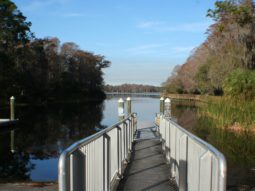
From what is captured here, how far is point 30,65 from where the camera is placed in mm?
52781

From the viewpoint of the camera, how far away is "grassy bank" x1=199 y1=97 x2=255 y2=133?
1875 centimetres

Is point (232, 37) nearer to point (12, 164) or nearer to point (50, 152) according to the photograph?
point (50, 152)

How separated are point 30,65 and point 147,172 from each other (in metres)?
47.1

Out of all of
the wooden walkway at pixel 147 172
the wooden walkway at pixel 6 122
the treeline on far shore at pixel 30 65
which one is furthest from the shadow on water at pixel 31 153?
the treeline on far shore at pixel 30 65

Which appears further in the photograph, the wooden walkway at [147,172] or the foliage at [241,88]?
the foliage at [241,88]

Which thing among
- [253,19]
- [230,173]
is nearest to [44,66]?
[253,19]

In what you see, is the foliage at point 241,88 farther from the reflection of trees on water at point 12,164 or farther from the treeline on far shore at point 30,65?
the treeline on far shore at point 30,65

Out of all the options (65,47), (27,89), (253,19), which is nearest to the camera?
(253,19)

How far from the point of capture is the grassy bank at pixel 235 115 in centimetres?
1875

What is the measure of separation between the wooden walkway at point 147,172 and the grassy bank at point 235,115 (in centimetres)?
857

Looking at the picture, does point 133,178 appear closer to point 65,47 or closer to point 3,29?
point 3,29

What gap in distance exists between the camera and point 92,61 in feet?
341

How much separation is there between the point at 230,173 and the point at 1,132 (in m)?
14.9

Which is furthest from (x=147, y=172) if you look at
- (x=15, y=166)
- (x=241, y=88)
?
(x=241, y=88)
